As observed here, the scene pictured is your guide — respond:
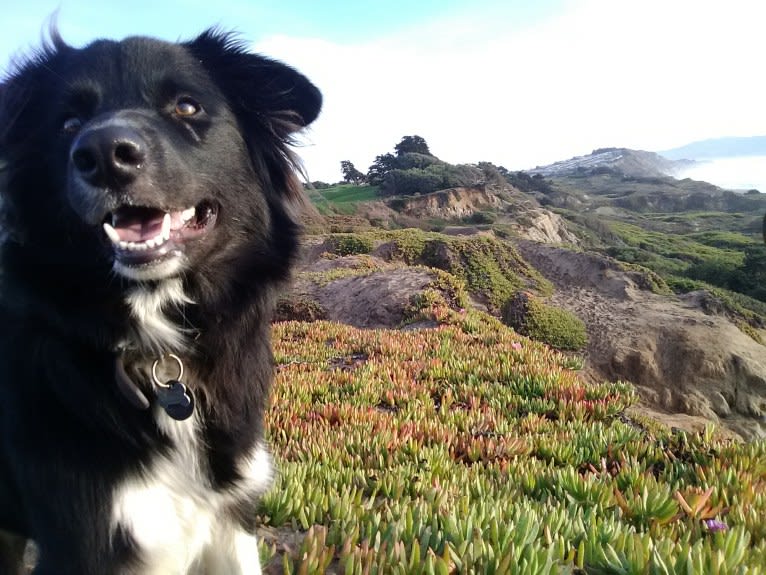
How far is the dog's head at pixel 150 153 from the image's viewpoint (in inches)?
77.6

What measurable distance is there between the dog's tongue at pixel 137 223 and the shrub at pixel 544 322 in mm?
12423

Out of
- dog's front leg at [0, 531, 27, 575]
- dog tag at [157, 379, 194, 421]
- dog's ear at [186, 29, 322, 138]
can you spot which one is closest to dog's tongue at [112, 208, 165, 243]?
dog tag at [157, 379, 194, 421]

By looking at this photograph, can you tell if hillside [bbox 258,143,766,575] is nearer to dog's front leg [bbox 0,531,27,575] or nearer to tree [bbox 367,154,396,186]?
dog's front leg [bbox 0,531,27,575]

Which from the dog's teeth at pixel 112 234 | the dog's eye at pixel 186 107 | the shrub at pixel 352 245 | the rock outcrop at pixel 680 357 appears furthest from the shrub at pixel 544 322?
the dog's teeth at pixel 112 234

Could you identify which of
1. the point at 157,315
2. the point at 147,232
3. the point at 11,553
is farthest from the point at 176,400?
the point at 11,553

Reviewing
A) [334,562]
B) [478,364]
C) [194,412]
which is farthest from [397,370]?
[194,412]

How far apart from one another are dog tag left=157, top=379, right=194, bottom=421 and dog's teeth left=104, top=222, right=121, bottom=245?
0.54 meters

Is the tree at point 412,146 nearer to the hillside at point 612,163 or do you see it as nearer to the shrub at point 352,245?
the shrub at point 352,245

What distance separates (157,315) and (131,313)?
9 centimetres

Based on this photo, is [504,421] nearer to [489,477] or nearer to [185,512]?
[489,477]

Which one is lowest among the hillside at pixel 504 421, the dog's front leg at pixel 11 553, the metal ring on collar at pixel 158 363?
the hillside at pixel 504 421

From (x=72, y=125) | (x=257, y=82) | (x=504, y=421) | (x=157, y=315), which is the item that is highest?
(x=257, y=82)

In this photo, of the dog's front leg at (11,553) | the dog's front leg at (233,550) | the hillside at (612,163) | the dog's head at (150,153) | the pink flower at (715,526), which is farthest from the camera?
the hillside at (612,163)

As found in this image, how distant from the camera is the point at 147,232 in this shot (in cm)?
210
